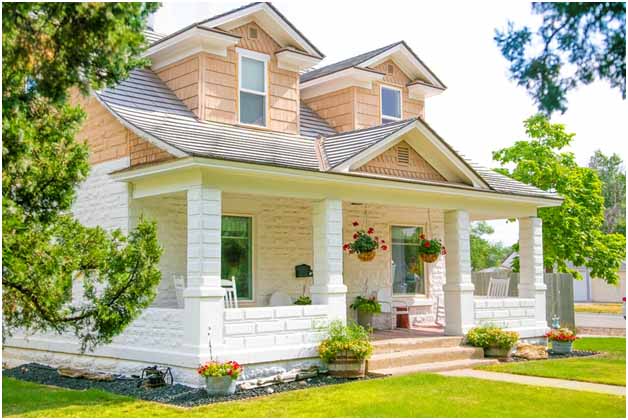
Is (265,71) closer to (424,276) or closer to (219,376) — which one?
(424,276)

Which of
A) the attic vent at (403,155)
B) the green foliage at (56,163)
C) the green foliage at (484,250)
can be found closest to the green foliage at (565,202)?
the attic vent at (403,155)

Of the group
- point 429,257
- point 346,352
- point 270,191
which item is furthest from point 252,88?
point 346,352

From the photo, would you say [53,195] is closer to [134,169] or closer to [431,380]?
[134,169]

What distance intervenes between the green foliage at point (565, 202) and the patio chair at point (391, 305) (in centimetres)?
811

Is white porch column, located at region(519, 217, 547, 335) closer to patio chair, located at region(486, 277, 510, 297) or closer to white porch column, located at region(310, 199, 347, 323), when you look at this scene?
patio chair, located at region(486, 277, 510, 297)

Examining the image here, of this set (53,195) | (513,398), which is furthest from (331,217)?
A: (53,195)

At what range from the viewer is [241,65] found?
50.5 ft

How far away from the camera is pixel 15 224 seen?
8.30 metres

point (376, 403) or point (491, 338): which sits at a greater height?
point (491, 338)

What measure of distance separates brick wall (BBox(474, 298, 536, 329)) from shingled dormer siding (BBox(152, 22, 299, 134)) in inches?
203

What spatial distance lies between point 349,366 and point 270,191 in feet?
9.84

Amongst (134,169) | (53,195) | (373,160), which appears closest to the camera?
(53,195)

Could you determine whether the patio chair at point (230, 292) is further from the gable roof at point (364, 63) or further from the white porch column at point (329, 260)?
the gable roof at point (364, 63)

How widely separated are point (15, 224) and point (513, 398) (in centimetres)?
657
